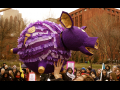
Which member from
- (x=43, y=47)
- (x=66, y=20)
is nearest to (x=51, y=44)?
(x=43, y=47)

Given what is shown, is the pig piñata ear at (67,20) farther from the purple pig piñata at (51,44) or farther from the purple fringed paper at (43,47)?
the purple fringed paper at (43,47)

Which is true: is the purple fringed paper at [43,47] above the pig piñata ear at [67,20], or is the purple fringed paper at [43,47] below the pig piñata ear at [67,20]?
below

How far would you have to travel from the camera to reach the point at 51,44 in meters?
3.51

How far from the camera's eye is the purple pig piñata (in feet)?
11.4

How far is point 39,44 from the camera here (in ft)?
11.6

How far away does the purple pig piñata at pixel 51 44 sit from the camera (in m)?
3.48

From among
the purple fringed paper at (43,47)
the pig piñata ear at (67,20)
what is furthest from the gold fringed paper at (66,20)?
the purple fringed paper at (43,47)

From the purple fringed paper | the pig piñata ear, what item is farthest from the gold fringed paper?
the purple fringed paper

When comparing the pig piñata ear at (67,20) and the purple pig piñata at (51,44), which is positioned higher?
the pig piñata ear at (67,20)

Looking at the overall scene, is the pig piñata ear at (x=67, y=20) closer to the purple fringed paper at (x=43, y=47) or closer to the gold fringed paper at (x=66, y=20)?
the gold fringed paper at (x=66, y=20)

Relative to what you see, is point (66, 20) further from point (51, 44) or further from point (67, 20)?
point (51, 44)

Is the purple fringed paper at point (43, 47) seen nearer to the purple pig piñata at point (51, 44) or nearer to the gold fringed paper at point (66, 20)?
the purple pig piñata at point (51, 44)
